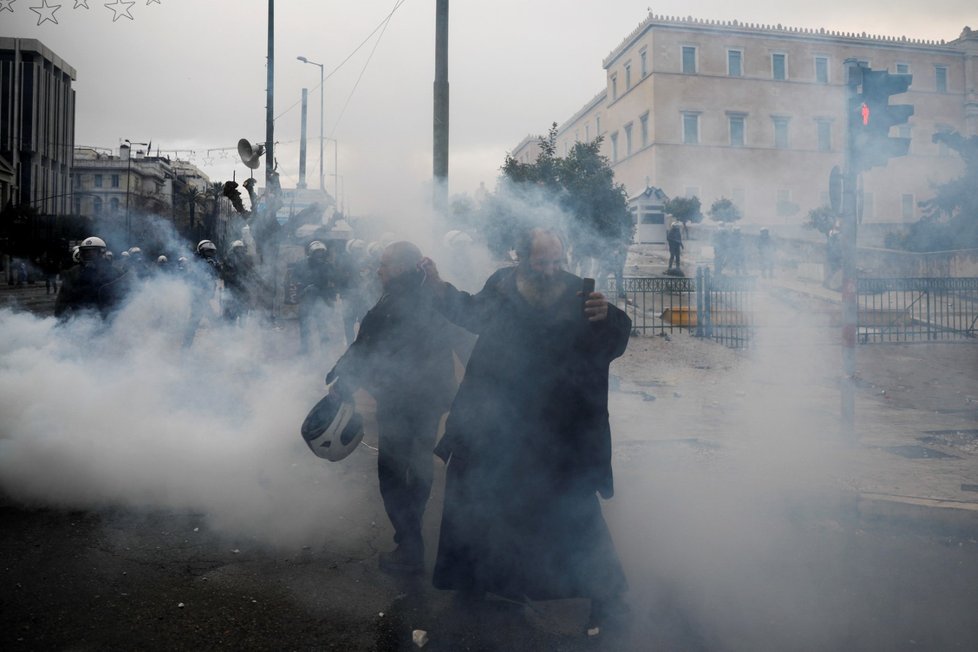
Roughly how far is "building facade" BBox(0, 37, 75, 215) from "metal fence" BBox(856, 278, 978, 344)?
12.3 m

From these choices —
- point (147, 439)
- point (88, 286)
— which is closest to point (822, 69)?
point (88, 286)

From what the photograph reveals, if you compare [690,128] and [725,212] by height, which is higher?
[690,128]

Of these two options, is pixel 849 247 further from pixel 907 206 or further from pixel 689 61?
pixel 689 61

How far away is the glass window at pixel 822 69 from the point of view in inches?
613

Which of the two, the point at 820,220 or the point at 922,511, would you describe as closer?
the point at 922,511

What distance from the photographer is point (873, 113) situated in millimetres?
5812

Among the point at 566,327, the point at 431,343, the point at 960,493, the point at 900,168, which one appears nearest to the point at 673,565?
the point at 566,327

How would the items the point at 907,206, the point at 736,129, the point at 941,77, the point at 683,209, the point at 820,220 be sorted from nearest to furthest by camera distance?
the point at 941,77 < the point at 820,220 < the point at 683,209 < the point at 907,206 < the point at 736,129

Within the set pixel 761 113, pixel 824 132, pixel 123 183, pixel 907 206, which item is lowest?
pixel 907 206

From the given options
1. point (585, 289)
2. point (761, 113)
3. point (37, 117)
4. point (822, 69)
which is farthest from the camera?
point (761, 113)

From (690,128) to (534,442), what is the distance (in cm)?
3716

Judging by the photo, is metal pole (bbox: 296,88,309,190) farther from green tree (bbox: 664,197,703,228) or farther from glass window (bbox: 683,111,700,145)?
glass window (bbox: 683,111,700,145)

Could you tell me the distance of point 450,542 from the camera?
3.13 metres

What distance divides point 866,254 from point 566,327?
22926mm
